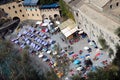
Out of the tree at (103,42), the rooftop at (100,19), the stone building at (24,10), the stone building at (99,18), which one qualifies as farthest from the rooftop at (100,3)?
the stone building at (24,10)

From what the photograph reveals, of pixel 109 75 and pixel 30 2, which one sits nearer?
pixel 109 75

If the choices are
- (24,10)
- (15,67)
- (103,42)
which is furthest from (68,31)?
(24,10)

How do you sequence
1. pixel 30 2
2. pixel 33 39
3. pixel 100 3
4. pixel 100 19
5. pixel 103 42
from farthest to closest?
pixel 30 2 → pixel 33 39 → pixel 100 3 → pixel 100 19 → pixel 103 42

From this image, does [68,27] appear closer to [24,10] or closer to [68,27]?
[68,27]

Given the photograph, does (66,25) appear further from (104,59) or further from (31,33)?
(104,59)

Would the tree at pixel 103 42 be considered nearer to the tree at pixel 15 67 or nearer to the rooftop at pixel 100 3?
the rooftop at pixel 100 3

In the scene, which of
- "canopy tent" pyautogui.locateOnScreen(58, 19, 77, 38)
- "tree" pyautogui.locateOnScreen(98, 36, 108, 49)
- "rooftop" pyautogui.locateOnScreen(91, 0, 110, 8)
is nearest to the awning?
"canopy tent" pyautogui.locateOnScreen(58, 19, 77, 38)

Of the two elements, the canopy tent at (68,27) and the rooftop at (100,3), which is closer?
the rooftop at (100,3)

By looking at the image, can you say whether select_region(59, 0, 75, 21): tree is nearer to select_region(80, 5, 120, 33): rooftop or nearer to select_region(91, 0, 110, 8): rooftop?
select_region(80, 5, 120, 33): rooftop

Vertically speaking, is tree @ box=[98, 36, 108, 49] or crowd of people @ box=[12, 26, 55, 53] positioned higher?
tree @ box=[98, 36, 108, 49]
